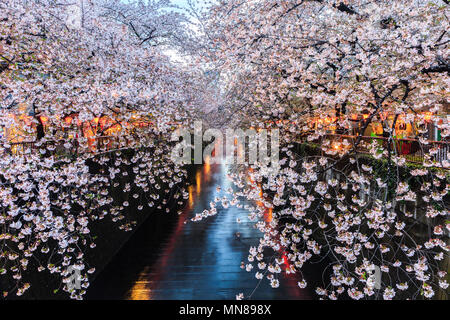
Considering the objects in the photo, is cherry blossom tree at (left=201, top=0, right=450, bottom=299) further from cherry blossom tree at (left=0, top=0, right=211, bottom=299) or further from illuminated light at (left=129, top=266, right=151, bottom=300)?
illuminated light at (left=129, top=266, right=151, bottom=300)

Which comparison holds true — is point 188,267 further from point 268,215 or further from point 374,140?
point 374,140

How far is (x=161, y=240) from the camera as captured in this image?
11.4 metres

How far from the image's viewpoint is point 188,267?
9.23m

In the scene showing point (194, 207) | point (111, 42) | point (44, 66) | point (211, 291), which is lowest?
point (211, 291)

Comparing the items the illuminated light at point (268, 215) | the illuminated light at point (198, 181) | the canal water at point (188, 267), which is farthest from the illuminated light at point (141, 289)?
the illuminated light at point (198, 181)

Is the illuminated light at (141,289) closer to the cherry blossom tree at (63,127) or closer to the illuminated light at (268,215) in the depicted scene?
the cherry blossom tree at (63,127)

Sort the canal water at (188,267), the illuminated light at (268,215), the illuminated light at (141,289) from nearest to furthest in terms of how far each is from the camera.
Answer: the illuminated light at (141,289) → the canal water at (188,267) → the illuminated light at (268,215)

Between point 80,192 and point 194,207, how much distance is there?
9500 mm

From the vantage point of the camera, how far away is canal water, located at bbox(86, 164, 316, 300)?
309 inches

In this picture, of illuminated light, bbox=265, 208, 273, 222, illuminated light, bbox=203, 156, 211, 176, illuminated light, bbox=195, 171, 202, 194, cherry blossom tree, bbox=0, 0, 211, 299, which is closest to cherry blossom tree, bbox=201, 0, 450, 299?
cherry blossom tree, bbox=0, 0, 211, 299

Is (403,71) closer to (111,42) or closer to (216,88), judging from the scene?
(111,42)

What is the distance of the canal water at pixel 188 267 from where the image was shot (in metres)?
7.86
